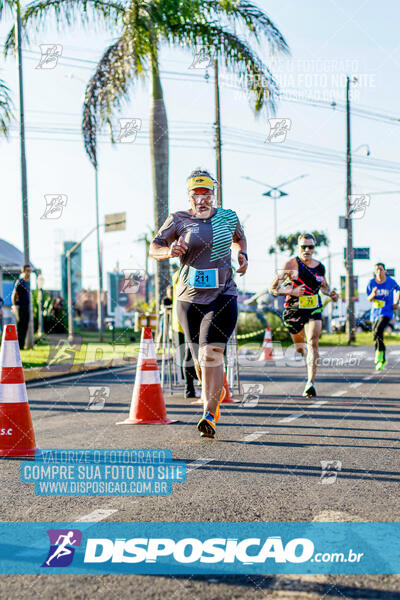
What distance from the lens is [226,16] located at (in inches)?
746

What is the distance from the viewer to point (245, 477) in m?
4.66

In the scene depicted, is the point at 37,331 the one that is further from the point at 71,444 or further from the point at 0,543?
the point at 0,543

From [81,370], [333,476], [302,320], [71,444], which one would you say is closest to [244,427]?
[71,444]

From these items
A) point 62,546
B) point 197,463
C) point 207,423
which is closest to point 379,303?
point 207,423

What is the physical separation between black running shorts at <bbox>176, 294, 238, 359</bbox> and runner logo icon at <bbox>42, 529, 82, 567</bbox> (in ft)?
8.87

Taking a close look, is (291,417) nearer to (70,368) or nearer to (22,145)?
(70,368)

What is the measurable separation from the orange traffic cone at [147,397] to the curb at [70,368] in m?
5.41

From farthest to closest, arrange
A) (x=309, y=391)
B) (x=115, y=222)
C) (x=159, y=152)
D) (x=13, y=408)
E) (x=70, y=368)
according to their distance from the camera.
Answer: (x=115, y=222) → (x=159, y=152) → (x=70, y=368) → (x=309, y=391) → (x=13, y=408)

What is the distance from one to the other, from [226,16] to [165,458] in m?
15.9

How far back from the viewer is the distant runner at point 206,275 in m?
5.91

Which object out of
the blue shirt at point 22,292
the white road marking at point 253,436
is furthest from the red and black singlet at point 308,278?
the blue shirt at point 22,292

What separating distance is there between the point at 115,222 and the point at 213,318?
52.9 ft

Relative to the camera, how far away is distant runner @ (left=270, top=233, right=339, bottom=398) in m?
9.30

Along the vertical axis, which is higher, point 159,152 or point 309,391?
point 159,152
